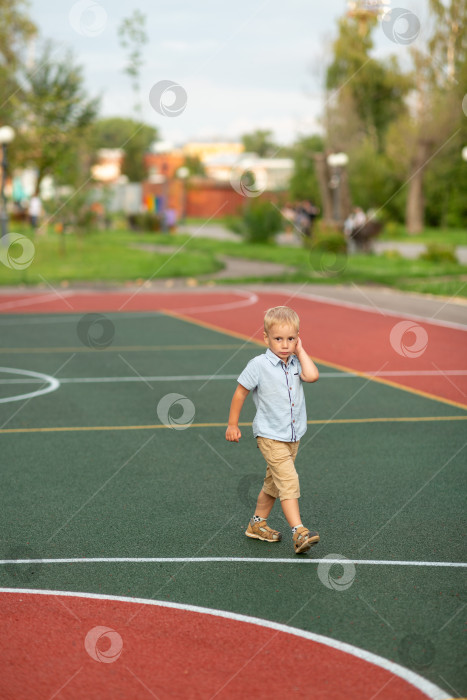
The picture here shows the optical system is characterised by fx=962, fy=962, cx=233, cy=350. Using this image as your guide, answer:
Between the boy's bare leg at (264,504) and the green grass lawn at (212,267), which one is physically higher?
the boy's bare leg at (264,504)

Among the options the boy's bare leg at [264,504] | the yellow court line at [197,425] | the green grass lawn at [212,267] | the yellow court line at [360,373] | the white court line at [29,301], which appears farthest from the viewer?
the green grass lawn at [212,267]

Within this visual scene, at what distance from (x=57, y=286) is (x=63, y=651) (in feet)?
75.7

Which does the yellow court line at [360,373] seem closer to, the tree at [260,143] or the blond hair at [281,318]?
the blond hair at [281,318]

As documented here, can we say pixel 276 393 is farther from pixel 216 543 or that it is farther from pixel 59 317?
pixel 59 317

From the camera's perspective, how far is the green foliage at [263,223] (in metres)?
43.0

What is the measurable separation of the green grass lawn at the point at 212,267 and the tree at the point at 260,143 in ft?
350

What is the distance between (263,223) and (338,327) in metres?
25.4

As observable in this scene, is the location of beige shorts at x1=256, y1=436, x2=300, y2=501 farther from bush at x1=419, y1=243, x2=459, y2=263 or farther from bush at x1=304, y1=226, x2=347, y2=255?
bush at x1=304, y1=226, x2=347, y2=255

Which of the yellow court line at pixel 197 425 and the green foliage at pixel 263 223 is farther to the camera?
the green foliage at pixel 263 223

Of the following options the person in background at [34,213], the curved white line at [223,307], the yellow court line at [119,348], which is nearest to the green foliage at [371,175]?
the person in background at [34,213]

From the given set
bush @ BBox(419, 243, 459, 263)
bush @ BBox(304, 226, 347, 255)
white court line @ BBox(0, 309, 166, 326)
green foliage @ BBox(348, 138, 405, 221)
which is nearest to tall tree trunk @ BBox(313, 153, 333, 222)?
bush @ BBox(304, 226, 347, 255)

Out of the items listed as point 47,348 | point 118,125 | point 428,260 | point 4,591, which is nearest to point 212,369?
point 47,348

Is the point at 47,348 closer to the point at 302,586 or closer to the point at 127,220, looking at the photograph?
the point at 302,586

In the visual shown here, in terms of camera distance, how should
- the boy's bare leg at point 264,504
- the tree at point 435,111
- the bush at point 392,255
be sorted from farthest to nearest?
the tree at point 435,111
the bush at point 392,255
the boy's bare leg at point 264,504
